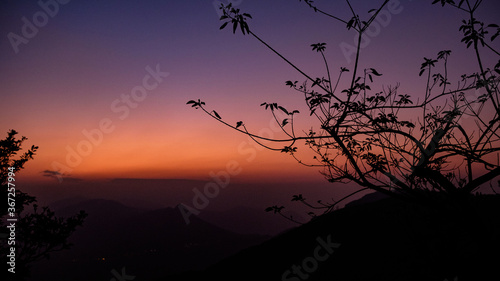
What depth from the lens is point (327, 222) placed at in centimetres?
3234

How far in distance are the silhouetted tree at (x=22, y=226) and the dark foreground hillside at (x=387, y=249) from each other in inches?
570

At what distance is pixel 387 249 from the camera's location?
1945cm

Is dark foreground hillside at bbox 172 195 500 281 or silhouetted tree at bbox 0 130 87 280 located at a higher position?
silhouetted tree at bbox 0 130 87 280

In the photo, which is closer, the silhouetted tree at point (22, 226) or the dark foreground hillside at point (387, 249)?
the dark foreground hillside at point (387, 249)

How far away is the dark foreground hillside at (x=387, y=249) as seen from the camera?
4180 mm

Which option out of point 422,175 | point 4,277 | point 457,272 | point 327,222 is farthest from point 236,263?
point 422,175

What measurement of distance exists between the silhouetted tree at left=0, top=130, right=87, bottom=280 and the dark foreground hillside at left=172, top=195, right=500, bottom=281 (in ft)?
47.5

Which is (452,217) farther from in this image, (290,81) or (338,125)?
(290,81)

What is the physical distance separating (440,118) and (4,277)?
1804cm

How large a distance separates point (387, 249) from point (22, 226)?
2350cm

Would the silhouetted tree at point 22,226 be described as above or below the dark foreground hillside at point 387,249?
above

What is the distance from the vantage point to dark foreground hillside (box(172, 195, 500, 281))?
13.7 feet

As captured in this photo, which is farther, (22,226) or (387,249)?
(387,249)

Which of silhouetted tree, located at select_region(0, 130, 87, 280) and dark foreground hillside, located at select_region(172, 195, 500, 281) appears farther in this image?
silhouetted tree, located at select_region(0, 130, 87, 280)
